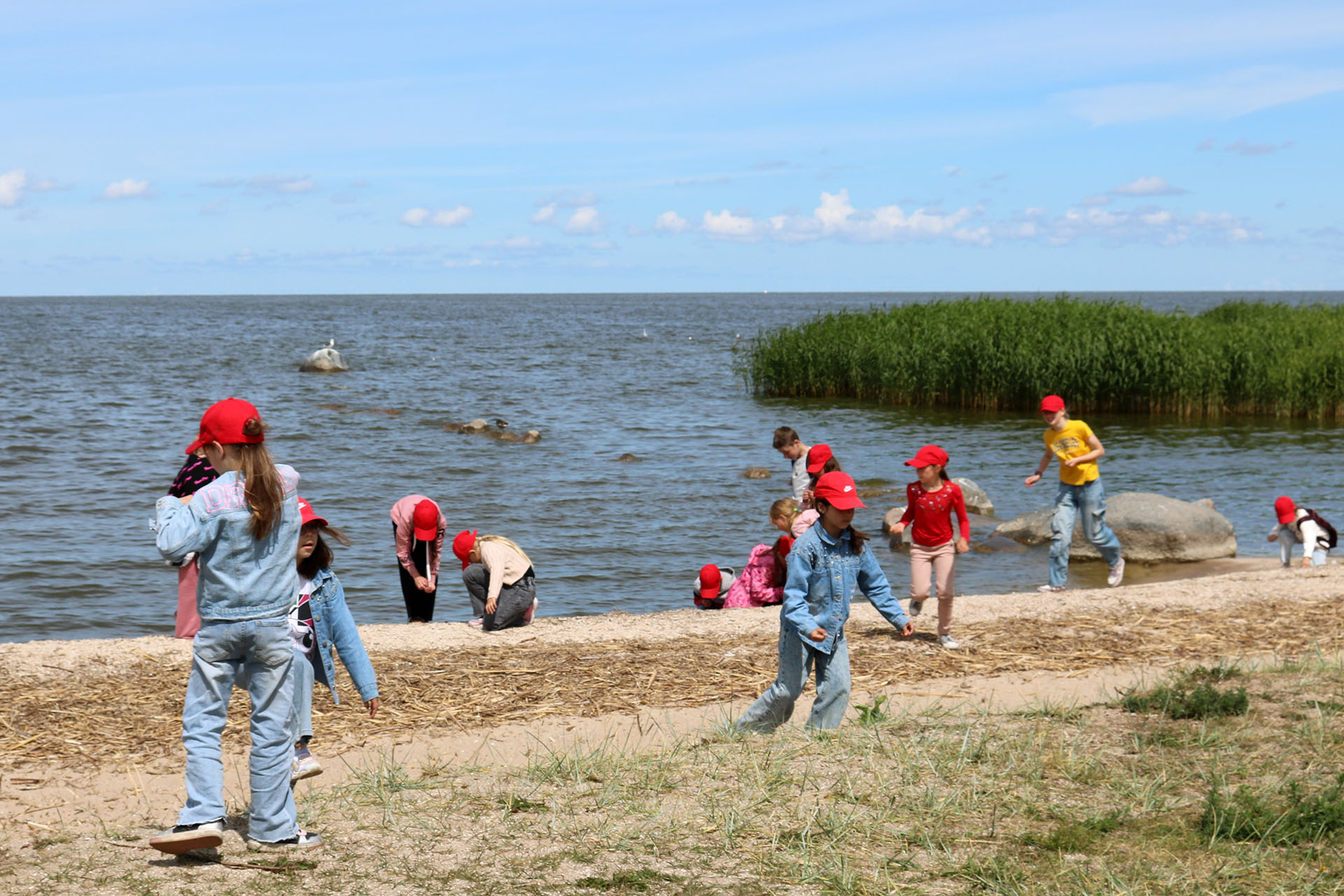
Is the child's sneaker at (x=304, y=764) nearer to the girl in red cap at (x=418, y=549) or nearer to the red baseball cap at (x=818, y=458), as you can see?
the girl in red cap at (x=418, y=549)

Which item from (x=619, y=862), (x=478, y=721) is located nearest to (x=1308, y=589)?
(x=478, y=721)

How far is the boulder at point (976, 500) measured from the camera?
17766mm

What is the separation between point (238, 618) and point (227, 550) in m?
0.26

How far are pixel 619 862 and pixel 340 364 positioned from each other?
42.7 m

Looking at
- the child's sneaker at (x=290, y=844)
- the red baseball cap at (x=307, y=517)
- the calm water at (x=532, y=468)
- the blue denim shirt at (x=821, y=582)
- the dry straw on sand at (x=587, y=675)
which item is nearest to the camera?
the child's sneaker at (x=290, y=844)

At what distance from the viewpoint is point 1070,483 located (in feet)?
36.5

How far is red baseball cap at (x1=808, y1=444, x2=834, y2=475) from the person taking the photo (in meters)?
8.84

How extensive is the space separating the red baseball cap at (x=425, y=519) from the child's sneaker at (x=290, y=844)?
198 inches

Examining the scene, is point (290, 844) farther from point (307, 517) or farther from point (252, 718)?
point (307, 517)

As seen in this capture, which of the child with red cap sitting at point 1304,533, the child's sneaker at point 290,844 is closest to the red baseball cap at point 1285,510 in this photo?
the child with red cap sitting at point 1304,533

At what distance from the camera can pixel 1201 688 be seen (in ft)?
21.3

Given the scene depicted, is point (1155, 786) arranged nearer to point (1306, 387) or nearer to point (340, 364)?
point (1306, 387)

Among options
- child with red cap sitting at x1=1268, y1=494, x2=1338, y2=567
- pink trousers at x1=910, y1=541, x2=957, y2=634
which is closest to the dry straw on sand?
pink trousers at x1=910, y1=541, x2=957, y2=634

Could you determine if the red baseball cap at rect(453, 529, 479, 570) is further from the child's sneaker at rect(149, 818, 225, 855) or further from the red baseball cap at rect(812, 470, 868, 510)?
the child's sneaker at rect(149, 818, 225, 855)
